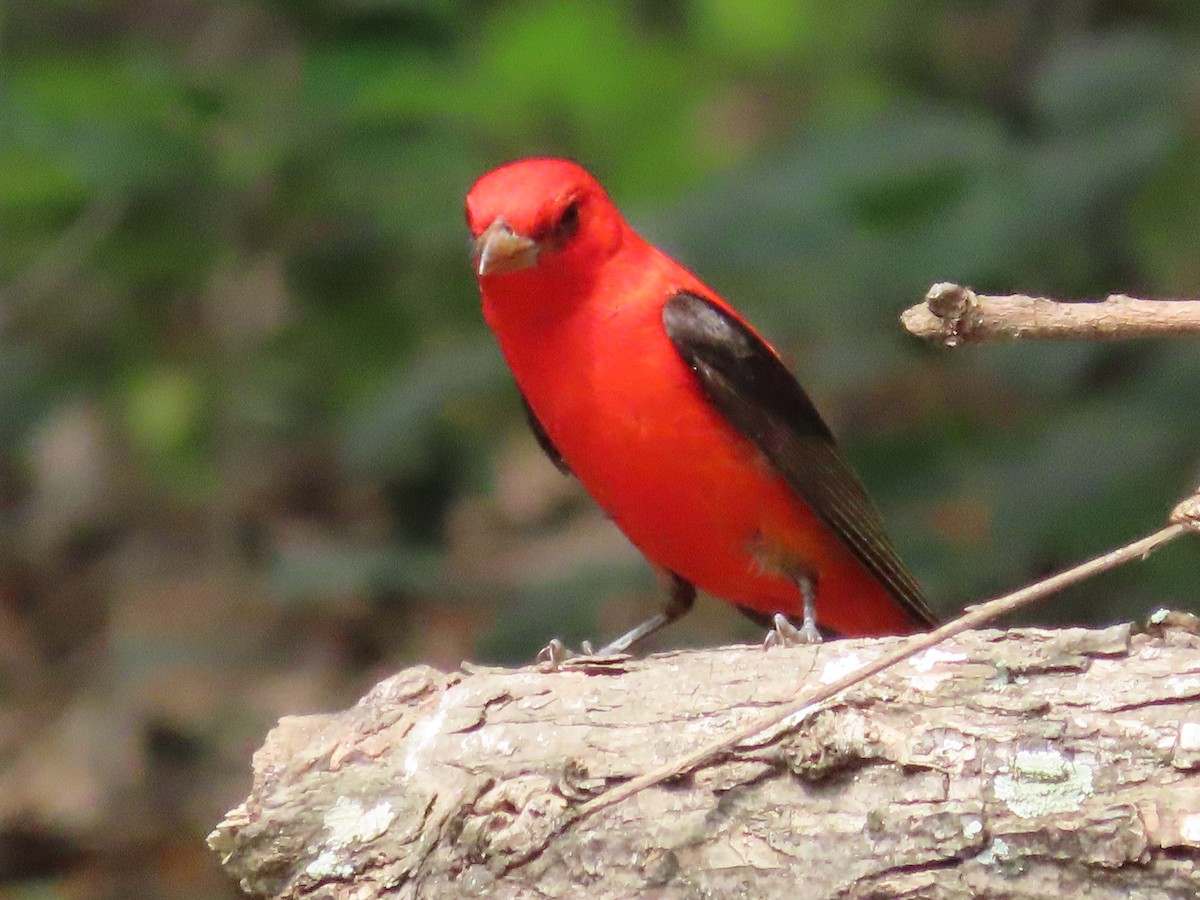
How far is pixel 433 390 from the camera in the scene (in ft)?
18.9

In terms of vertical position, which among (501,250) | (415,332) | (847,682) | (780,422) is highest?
(415,332)

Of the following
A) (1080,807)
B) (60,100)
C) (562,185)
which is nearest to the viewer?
(1080,807)

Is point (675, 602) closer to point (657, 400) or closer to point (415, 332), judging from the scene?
point (657, 400)

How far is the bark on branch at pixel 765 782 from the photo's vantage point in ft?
8.59

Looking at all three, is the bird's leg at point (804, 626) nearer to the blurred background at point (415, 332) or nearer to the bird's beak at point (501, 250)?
the blurred background at point (415, 332)

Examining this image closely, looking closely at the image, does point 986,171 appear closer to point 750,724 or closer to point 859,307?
point 859,307

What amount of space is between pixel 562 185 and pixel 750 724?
1692 mm

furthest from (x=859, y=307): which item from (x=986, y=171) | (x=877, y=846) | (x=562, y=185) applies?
(x=877, y=846)

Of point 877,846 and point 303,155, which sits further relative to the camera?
point 303,155

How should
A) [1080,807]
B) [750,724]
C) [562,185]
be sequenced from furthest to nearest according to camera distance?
1. [562,185]
2. [750,724]
3. [1080,807]

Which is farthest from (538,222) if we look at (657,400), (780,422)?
(780,422)

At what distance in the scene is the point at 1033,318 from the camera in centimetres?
250

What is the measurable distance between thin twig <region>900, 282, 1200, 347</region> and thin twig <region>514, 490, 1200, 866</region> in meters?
0.34

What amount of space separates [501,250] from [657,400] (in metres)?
0.53
